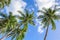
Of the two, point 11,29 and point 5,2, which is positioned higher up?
point 5,2

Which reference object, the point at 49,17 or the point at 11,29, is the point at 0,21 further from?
the point at 49,17

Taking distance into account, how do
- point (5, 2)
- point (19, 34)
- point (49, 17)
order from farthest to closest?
point (49, 17) → point (19, 34) → point (5, 2)

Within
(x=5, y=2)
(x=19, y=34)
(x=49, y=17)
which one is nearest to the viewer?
(x=5, y=2)

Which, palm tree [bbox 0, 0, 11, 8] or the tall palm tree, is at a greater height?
palm tree [bbox 0, 0, 11, 8]

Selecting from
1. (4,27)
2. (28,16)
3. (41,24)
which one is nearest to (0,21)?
(4,27)

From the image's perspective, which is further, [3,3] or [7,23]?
[7,23]

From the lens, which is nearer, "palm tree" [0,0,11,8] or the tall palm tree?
"palm tree" [0,0,11,8]

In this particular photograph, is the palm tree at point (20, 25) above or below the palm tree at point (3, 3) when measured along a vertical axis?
below

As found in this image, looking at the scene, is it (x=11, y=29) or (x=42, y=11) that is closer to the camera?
(x=11, y=29)

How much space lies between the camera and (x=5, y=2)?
5719 centimetres

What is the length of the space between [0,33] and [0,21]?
13.5ft

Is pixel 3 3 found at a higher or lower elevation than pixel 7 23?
higher

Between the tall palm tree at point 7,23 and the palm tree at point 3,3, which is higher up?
the palm tree at point 3,3

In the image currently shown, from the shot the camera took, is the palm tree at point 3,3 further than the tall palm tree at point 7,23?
No
